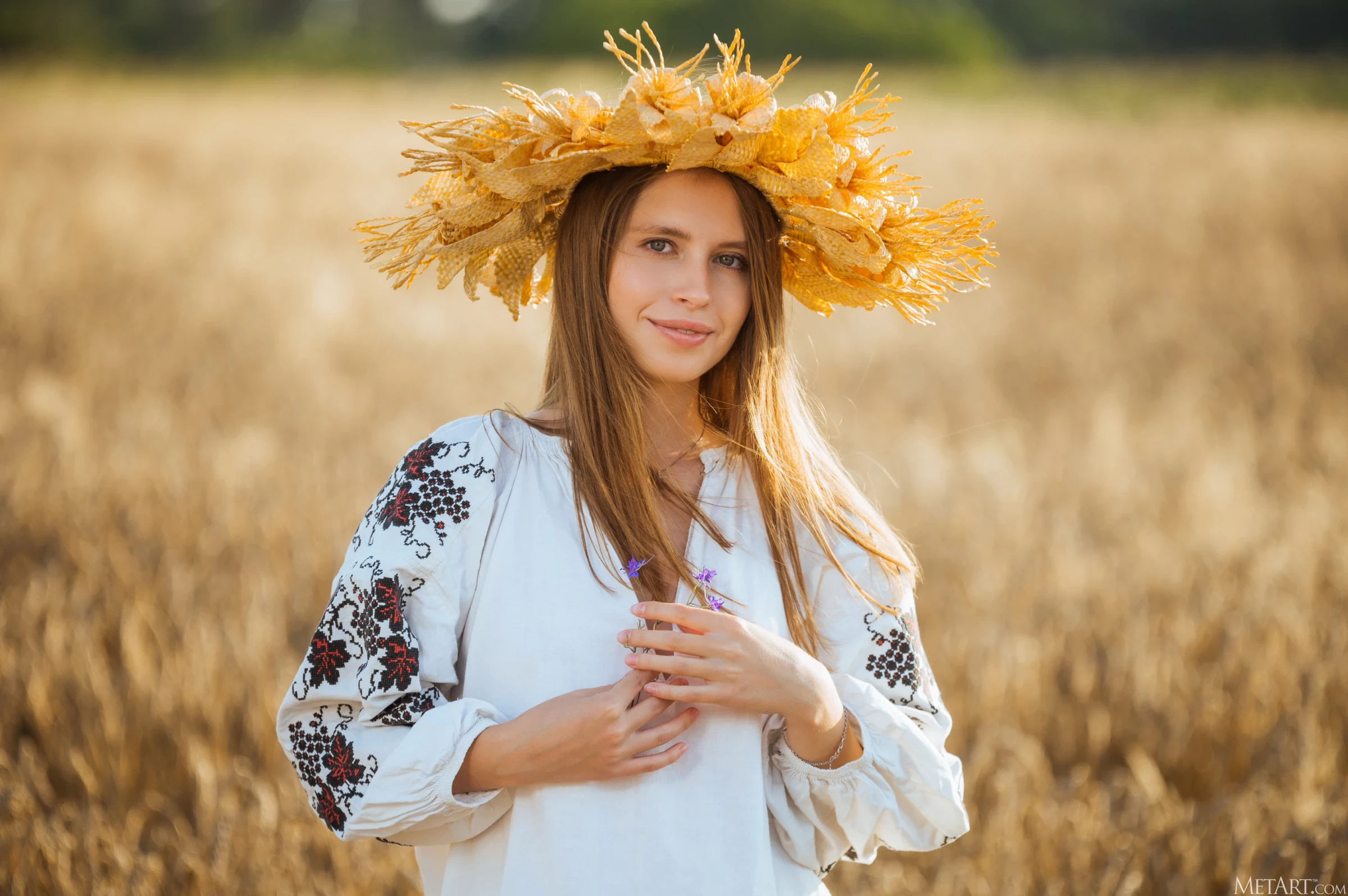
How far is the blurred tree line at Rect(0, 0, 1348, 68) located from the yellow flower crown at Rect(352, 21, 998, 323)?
71.6 ft

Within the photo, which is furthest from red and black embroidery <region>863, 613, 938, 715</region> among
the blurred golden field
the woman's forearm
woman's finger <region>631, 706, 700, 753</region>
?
the blurred golden field

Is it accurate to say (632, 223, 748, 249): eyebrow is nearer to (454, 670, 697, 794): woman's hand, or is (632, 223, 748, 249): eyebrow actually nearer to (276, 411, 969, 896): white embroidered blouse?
(276, 411, 969, 896): white embroidered blouse

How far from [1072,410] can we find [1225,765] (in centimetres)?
381

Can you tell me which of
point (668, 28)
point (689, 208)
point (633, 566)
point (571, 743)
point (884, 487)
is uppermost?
point (668, 28)

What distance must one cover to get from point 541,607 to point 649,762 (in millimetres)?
297

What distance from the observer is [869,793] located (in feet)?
5.98

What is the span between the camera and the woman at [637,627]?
1676 mm

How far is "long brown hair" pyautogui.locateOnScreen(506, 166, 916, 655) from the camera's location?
1860 mm

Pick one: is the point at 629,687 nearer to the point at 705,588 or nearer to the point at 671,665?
the point at 671,665

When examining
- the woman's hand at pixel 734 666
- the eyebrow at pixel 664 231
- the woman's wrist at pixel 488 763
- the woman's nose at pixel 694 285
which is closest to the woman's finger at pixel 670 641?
the woman's hand at pixel 734 666

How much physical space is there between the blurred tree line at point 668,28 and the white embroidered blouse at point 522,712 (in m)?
22.2

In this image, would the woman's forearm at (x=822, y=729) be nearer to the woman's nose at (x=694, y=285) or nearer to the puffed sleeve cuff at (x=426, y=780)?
the puffed sleeve cuff at (x=426, y=780)

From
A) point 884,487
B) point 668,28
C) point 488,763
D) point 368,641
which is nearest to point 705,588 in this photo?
point 488,763

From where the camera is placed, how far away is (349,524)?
4.60 metres
